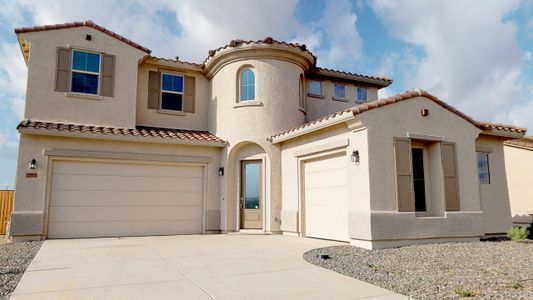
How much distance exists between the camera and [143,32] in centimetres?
1383

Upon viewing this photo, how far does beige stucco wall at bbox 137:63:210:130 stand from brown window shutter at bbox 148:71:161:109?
11 centimetres

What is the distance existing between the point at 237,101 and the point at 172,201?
14.1 ft

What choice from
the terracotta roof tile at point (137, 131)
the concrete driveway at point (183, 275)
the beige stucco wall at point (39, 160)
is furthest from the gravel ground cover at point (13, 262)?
the terracotta roof tile at point (137, 131)

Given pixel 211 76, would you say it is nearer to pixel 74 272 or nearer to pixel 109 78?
pixel 109 78


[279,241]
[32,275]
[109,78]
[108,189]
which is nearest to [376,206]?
[279,241]

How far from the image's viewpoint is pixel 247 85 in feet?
46.1

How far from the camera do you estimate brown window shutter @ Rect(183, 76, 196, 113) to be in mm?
14884

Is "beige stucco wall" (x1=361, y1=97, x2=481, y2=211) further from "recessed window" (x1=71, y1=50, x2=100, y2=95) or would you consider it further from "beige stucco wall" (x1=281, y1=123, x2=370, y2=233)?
"recessed window" (x1=71, y1=50, x2=100, y2=95)

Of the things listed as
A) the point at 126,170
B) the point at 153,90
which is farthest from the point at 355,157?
the point at 153,90

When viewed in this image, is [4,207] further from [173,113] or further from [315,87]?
[315,87]

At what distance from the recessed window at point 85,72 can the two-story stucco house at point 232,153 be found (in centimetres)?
4

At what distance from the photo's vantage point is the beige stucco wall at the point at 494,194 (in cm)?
1220

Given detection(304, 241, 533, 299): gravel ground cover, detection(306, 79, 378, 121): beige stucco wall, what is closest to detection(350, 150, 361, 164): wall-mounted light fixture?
detection(304, 241, 533, 299): gravel ground cover

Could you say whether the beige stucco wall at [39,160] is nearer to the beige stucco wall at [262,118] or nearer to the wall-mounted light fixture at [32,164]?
the wall-mounted light fixture at [32,164]
